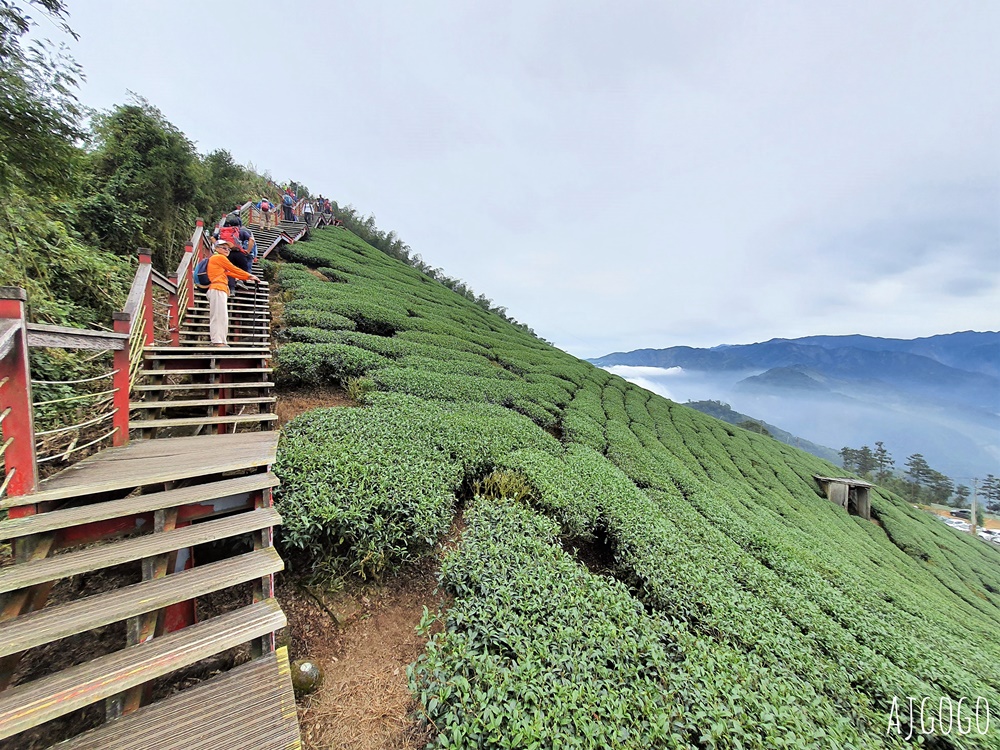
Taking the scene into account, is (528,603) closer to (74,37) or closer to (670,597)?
(670,597)

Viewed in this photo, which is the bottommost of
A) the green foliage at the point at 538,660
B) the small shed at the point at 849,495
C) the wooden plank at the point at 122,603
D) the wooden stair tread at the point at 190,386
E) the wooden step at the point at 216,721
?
the small shed at the point at 849,495

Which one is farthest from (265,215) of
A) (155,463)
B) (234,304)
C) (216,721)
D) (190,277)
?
(216,721)

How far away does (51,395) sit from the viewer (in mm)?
3887

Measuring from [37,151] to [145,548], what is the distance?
6.17 m

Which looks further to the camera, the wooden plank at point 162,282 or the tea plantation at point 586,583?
the wooden plank at point 162,282

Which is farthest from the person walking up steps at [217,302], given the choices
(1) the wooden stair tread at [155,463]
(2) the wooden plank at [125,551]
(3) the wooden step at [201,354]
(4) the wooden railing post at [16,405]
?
(2) the wooden plank at [125,551]

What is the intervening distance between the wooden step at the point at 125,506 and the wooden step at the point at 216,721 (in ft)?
3.11

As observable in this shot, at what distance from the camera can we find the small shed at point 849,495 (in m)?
14.7

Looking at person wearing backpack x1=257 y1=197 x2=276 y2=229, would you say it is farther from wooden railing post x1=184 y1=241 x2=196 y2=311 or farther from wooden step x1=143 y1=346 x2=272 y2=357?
wooden step x1=143 y1=346 x2=272 y2=357

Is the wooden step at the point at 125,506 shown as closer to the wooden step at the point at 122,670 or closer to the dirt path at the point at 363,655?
the wooden step at the point at 122,670

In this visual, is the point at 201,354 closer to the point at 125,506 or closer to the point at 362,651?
the point at 125,506

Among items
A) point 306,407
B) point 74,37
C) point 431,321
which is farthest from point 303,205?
point 306,407

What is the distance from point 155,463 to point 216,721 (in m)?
1.98

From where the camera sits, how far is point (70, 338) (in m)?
2.60
